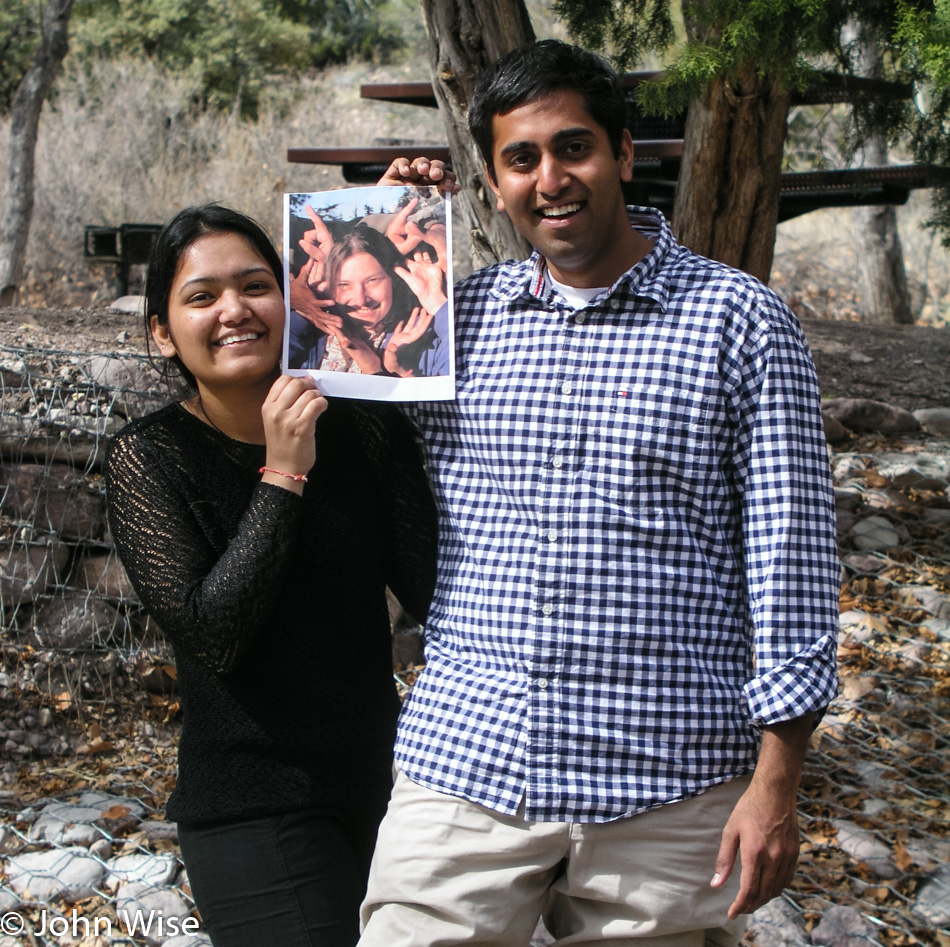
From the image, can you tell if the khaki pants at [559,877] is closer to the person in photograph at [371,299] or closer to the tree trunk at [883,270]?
the person in photograph at [371,299]

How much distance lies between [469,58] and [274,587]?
1.83 metres

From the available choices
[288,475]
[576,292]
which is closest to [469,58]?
[576,292]

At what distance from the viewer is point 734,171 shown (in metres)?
3.39

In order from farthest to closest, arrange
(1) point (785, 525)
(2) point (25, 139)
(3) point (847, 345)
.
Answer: (2) point (25, 139), (3) point (847, 345), (1) point (785, 525)

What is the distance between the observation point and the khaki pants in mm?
1699

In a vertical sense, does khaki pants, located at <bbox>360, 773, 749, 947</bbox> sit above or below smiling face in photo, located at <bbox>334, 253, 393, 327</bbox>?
below

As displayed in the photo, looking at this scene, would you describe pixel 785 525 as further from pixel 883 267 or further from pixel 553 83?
pixel 883 267

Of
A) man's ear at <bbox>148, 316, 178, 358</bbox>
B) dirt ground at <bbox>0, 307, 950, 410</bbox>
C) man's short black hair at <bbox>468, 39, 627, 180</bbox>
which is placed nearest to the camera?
man's short black hair at <bbox>468, 39, 627, 180</bbox>

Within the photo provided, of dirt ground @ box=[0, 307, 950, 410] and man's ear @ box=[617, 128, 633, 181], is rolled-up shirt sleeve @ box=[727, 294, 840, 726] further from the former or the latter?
dirt ground @ box=[0, 307, 950, 410]

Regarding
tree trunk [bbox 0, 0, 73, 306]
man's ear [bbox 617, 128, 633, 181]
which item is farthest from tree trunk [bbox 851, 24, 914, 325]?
man's ear [bbox 617, 128, 633, 181]

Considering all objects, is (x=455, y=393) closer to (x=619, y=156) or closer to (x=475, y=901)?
(x=619, y=156)

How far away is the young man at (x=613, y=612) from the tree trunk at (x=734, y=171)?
154 centimetres

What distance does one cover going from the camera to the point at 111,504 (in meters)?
1.99

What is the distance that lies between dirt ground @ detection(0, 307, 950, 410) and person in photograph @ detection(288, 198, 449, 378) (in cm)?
294
